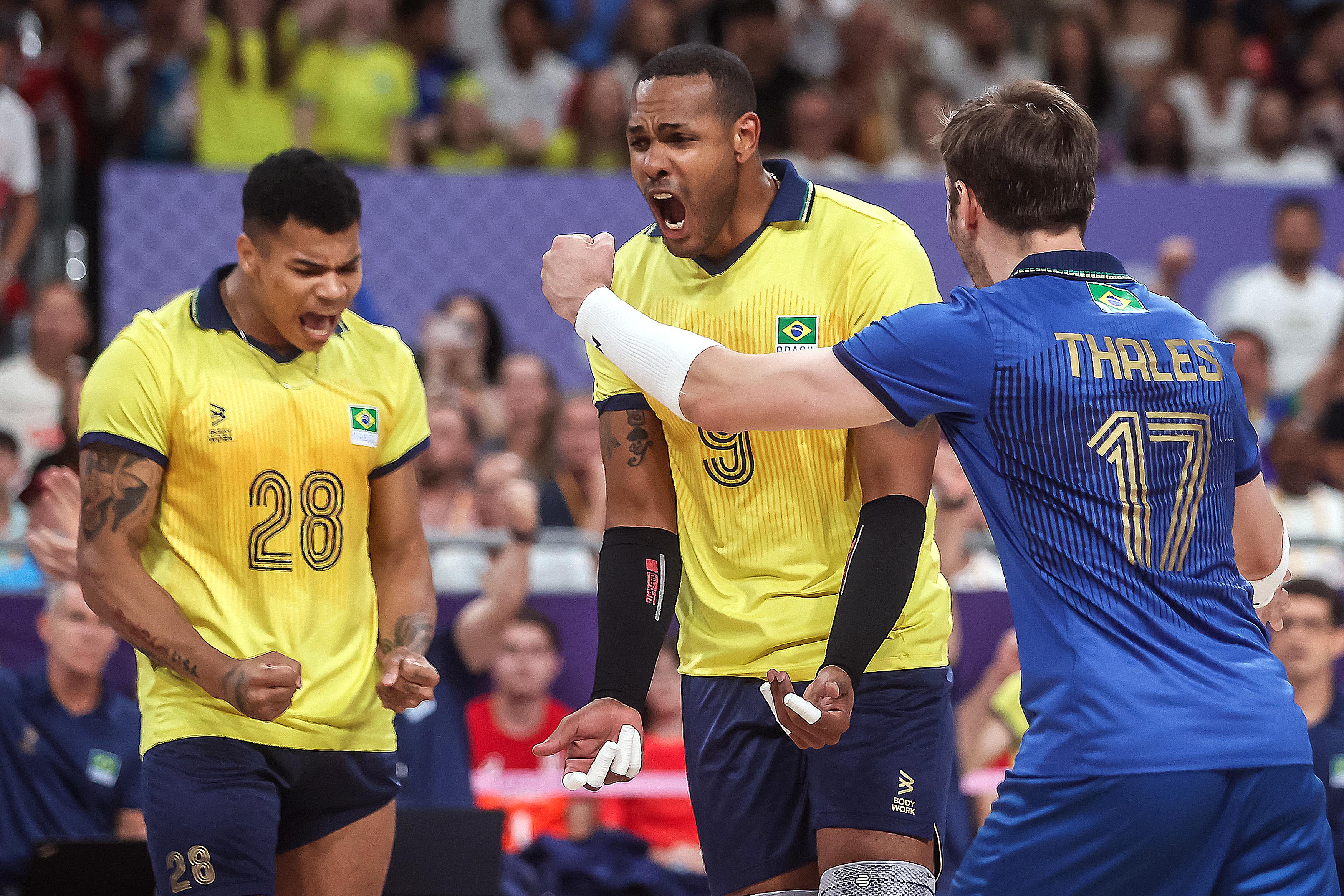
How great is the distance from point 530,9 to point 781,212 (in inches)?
299

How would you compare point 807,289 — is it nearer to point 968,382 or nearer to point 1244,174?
point 968,382

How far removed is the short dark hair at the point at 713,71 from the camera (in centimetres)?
366

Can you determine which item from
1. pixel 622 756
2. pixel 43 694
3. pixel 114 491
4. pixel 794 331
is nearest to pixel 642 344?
pixel 794 331

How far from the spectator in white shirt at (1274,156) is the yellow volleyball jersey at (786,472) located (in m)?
8.39

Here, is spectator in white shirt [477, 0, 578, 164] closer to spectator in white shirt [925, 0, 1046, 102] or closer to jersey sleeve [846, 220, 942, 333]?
spectator in white shirt [925, 0, 1046, 102]

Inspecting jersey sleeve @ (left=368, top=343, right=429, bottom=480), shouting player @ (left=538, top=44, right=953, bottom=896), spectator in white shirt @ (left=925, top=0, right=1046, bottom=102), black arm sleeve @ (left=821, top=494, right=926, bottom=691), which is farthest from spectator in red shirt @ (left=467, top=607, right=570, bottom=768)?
spectator in white shirt @ (left=925, top=0, right=1046, bottom=102)

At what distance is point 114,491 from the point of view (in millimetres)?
3766

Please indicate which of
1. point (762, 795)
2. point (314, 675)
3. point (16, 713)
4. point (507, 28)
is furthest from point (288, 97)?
point (762, 795)

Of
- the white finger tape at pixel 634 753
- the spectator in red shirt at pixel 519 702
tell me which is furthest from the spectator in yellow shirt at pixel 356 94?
the white finger tape at pixel 634 753

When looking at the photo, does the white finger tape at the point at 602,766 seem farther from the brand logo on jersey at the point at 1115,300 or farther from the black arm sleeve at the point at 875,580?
the brand logo on jersey at the point at 1115,300

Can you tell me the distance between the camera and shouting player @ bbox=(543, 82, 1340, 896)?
8.86 ft

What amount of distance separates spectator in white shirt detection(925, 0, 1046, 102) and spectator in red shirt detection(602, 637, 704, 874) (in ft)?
19.7

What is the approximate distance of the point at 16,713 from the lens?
Result: 6.20m

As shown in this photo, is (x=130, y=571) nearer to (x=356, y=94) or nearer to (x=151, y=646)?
(x=151, y=646)
